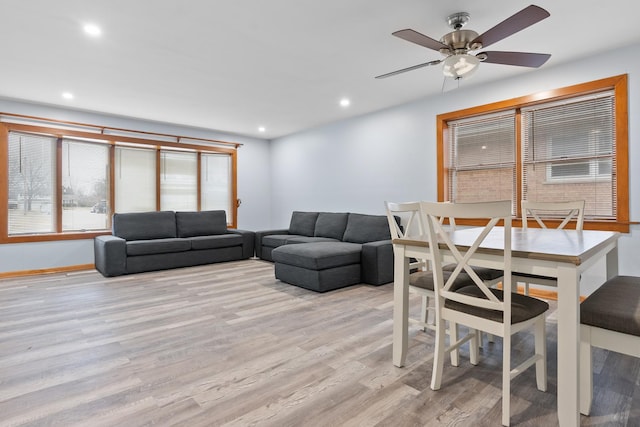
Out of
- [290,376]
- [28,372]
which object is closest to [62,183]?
[28,372]

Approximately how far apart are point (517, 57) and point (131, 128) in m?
5.70

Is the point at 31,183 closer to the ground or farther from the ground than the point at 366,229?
farther from the ground

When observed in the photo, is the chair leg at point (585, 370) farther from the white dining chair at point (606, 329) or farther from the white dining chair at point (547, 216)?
the white dining chair at point (547, 216)

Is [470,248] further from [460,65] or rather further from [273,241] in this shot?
[273,241]

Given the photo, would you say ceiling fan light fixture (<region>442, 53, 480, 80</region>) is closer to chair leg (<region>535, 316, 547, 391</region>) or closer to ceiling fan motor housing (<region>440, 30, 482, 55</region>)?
ceiling fan motor housing (<region>440, 30, 482, 55</region>)

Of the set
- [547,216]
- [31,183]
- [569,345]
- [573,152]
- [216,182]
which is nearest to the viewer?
[569,345]

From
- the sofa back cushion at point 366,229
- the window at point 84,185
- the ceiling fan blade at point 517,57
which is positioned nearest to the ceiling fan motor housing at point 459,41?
the ceiling fan blade at point 517,57

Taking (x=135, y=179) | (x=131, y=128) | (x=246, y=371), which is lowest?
(x=246, y=371)

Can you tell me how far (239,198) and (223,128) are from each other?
4.82 feet

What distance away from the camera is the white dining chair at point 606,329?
1.49m

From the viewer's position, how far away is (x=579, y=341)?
160 cm

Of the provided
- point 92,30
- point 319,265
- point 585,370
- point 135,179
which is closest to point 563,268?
point 585,370

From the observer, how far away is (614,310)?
1.57 m

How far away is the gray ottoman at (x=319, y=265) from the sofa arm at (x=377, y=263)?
0.09 m
